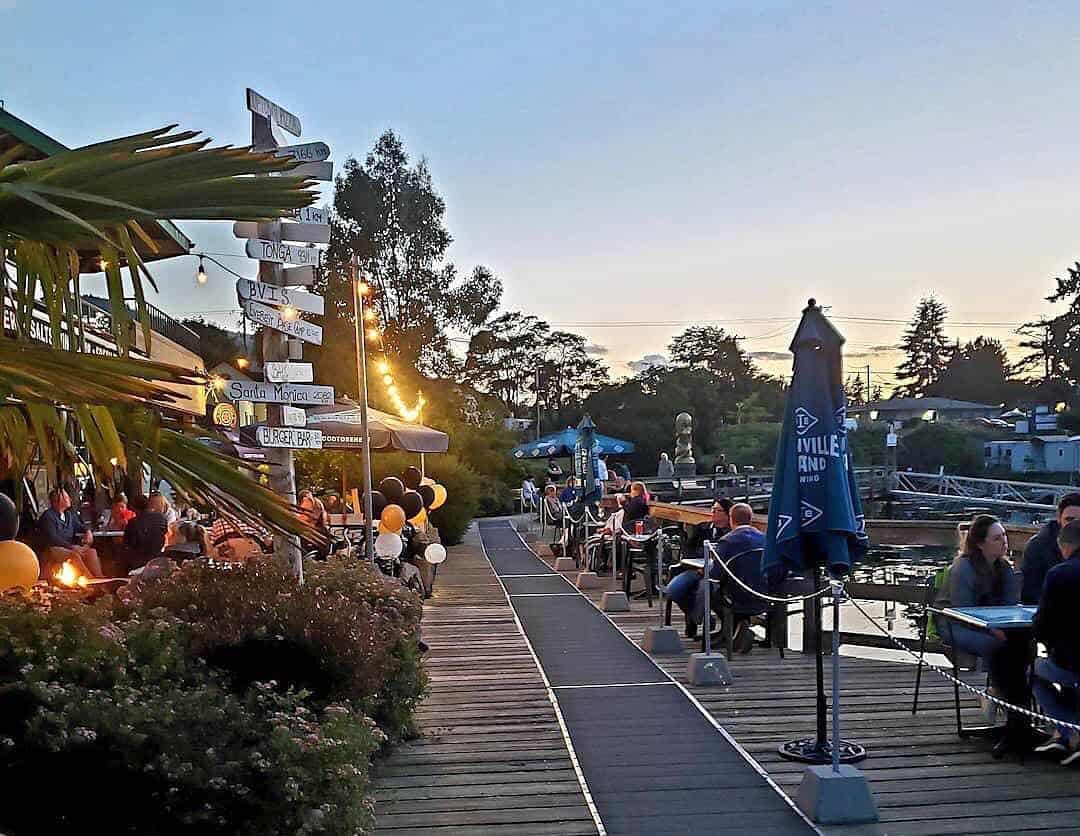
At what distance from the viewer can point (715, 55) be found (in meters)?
14.9

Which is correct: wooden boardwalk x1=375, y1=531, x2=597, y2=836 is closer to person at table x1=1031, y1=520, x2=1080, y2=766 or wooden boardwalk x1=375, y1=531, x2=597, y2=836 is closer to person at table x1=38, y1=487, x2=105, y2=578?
person at table x1=1031, y1=520, x2=1080, y2=766

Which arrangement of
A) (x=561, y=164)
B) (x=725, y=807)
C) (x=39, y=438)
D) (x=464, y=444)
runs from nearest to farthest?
(x=39, y=438)
(x=725, y=807)
(x=561, y=164)
(x=464, y=444)

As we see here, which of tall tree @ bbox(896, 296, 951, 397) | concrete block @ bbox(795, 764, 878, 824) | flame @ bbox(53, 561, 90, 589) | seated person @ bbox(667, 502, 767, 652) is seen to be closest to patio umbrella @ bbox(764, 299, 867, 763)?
concrete block @ bbox(795, 764, 878, 824)

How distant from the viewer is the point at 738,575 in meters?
8.41

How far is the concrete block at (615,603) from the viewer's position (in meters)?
11.4

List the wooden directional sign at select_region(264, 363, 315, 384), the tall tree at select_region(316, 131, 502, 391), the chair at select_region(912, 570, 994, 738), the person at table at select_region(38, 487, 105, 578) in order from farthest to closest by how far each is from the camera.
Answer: the tall tree at select_region(316, 131, 502, 391)
the person at table at select_region(38, 487, 105, 578)
the wooden directional sign at select_region(264, 363, 315, 384)
the chair at select_region(912, 570, 994, 738)

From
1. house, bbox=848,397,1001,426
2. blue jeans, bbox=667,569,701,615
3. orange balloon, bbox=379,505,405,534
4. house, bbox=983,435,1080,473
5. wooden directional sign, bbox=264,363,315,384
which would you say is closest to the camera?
Answer: wooden directional sign, bbox=264,363,315,384

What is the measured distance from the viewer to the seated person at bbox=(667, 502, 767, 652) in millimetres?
8414

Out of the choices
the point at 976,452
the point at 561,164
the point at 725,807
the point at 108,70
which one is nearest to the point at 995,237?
the point at 561,164

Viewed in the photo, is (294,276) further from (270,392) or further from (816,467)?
(816,467)

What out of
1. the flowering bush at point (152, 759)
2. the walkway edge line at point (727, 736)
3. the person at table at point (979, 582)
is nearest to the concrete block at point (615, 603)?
the walkway edge line at point (727, 736)

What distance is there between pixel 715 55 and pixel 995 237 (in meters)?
15.6

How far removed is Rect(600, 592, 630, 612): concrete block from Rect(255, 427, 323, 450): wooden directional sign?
575 cm

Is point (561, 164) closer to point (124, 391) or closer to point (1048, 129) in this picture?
point (1048, 129)
